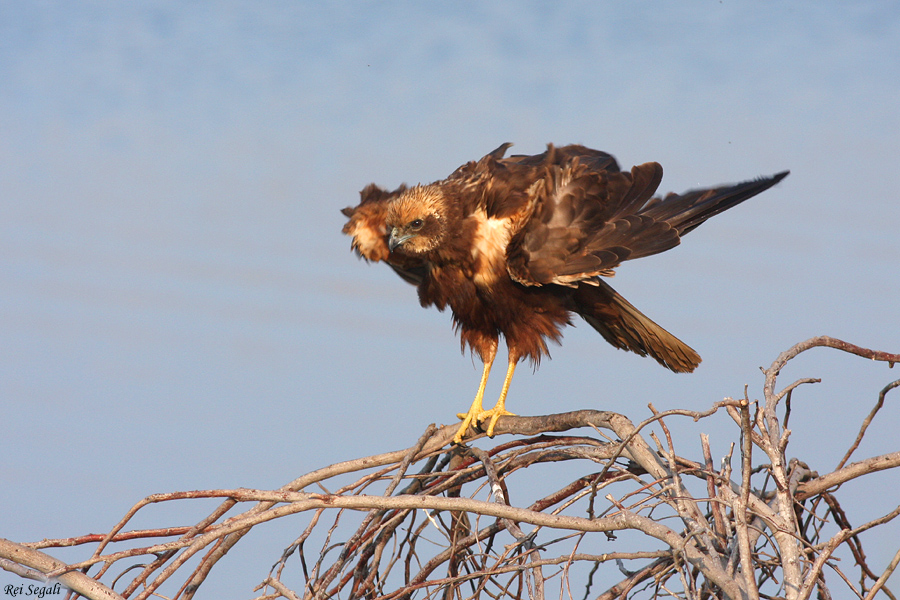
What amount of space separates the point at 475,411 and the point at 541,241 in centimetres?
85

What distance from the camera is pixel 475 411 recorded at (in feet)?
12.4

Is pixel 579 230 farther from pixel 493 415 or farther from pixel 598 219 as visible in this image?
pixel 493 415

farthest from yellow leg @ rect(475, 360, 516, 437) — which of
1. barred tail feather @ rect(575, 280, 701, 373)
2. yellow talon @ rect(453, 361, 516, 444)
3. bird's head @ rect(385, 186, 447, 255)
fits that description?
bird's head @ rect(385, 186, 447, 255)

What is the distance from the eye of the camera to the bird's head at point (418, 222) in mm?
3920

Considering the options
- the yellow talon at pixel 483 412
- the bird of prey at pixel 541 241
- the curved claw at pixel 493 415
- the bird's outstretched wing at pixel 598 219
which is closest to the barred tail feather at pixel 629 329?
the bird of prey at pixel 541 241

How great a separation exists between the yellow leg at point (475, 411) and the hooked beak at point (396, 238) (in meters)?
0.77

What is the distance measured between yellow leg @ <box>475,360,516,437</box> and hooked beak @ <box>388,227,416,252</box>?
80 cm

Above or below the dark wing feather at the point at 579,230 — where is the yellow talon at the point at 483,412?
below

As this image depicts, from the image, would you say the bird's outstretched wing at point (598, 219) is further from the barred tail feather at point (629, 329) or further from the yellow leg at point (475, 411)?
the yellow leg at point (475, 411)

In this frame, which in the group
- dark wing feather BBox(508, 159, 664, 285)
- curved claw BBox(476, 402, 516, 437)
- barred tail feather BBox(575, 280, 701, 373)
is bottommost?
curved claw BBox(476, 402, 516, 437)

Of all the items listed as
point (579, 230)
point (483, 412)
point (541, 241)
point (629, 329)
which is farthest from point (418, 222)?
point (629, 329)

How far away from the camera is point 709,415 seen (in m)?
1.89

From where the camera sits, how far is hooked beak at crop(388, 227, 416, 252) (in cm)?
394

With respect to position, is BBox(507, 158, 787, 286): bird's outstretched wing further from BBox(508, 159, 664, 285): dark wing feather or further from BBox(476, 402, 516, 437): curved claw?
BBox(476, 402, 516, 437): curved claw
